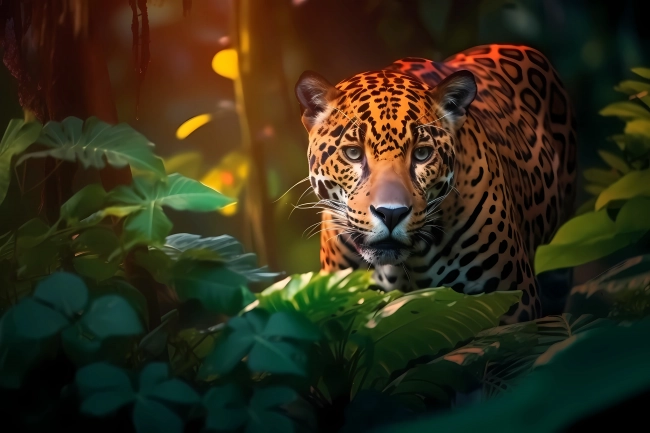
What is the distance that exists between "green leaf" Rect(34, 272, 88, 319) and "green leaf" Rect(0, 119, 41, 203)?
487 millimetres

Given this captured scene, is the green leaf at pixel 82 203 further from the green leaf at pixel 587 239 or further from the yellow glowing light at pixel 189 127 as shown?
the green leaf at pixel 587 239

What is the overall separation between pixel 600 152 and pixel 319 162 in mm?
1101

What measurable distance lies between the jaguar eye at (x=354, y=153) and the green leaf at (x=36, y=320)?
0.99 meters

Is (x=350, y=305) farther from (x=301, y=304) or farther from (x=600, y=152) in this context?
(x=600, y=152)

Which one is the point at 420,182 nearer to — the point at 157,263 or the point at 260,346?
the point at 260,346

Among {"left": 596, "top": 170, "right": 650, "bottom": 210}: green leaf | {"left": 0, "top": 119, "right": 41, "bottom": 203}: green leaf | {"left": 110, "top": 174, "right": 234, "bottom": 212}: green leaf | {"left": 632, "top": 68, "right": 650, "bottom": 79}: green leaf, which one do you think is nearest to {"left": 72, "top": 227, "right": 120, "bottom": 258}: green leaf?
{"left": 110, "top": 174, "right": 234, "bottom": 212}: green leaf

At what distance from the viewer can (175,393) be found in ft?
7.14

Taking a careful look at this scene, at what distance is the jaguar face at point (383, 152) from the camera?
2395 millimetres

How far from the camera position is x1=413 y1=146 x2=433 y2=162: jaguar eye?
2498 millimetres

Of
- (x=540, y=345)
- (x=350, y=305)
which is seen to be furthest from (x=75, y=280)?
(x=540, y=345)

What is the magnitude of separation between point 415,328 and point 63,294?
104 cm

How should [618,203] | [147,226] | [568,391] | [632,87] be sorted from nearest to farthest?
[568,391], [147,226], [618,203], [632,87]

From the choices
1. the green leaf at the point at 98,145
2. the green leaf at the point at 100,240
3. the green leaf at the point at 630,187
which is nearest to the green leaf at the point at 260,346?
the green leaf at the point at 100,240

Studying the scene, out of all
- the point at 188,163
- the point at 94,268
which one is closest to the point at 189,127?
the point at 188,163
